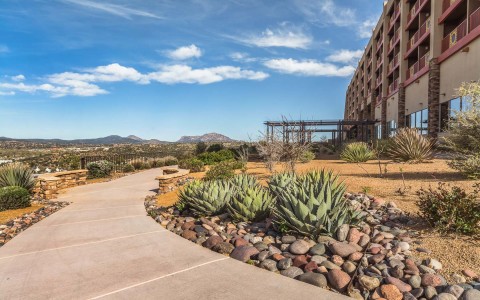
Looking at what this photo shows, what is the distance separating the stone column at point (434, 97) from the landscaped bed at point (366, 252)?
17.4 metres

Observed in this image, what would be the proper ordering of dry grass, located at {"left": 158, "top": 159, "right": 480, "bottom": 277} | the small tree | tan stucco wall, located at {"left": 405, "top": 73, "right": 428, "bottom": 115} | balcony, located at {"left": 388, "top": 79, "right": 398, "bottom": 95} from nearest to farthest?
dry grass, located at {"left": 158, "top": 159, "right": 480, "bottom": 277}
the small tree
tan stucco wall, located at {"left": 405, "top": 73, "right": 428, "bottom": 115}
balcony, located at {"left": 388, "top": 79, "right": 398, "bottom": 95}

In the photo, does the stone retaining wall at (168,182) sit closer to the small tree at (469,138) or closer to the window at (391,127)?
the small tree at (469,138)

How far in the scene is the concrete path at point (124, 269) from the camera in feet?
13.0

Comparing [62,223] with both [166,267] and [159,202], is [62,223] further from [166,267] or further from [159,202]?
[166,267]

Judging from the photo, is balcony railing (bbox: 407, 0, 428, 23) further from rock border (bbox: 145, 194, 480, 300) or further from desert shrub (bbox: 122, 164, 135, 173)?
rock border (bbox: 145, 194, 480, 300)

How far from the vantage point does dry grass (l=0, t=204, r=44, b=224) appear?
8898mm

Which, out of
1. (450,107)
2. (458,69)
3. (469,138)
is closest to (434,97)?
(450,107)

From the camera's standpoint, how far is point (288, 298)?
3738mm

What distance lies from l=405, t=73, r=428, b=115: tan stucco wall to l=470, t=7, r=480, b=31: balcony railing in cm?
672

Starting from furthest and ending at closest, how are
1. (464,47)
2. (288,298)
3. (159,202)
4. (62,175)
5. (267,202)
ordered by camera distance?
1. (464,47)
2. (62,175)
3. (159,202)
4. (267,202)
5. (288,298)

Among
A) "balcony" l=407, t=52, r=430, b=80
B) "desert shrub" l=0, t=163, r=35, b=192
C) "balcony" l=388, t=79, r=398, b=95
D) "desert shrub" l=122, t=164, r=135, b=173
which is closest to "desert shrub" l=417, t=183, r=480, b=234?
"desert shrub" l=0, t=163, r=35, b=192

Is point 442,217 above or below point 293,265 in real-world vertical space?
above

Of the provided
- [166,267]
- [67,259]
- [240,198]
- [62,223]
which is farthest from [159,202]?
[166,267]

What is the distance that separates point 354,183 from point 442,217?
5.05 metres
